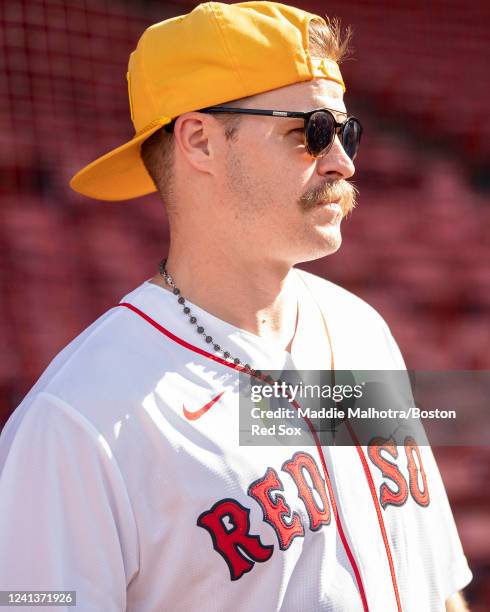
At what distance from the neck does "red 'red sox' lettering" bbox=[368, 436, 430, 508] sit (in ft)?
0.86

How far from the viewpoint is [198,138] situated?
1730 mm

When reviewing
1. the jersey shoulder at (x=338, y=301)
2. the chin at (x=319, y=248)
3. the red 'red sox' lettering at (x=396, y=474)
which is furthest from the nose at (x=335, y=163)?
the red 'red sox' lettering at (x=396, y=474)

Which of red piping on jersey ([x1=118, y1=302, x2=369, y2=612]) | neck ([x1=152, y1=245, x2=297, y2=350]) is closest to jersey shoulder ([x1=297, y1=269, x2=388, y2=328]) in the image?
neck ([x1=152, y1=245, x2=297, y2=350])

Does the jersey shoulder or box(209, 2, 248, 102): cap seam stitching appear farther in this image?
the jersey shoulder

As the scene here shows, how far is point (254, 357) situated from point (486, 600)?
2.12 metres

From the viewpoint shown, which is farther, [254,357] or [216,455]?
[254,357]

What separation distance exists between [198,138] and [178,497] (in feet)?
2.09

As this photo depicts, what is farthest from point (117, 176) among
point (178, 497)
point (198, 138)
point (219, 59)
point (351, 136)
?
point (178, 497)

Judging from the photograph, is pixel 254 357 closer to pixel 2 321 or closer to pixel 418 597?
pixel 418 597

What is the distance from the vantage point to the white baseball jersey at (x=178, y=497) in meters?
1.41

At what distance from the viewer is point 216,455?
1.49m

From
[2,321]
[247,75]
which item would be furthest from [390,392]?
[2,321]

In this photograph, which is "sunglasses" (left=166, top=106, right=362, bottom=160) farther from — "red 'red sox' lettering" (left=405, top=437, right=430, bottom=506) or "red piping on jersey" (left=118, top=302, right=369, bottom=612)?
"red 'red sox' lettering" (left=405, top=437, right=430, bottom=506)

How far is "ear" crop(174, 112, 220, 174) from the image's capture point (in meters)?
1.71
